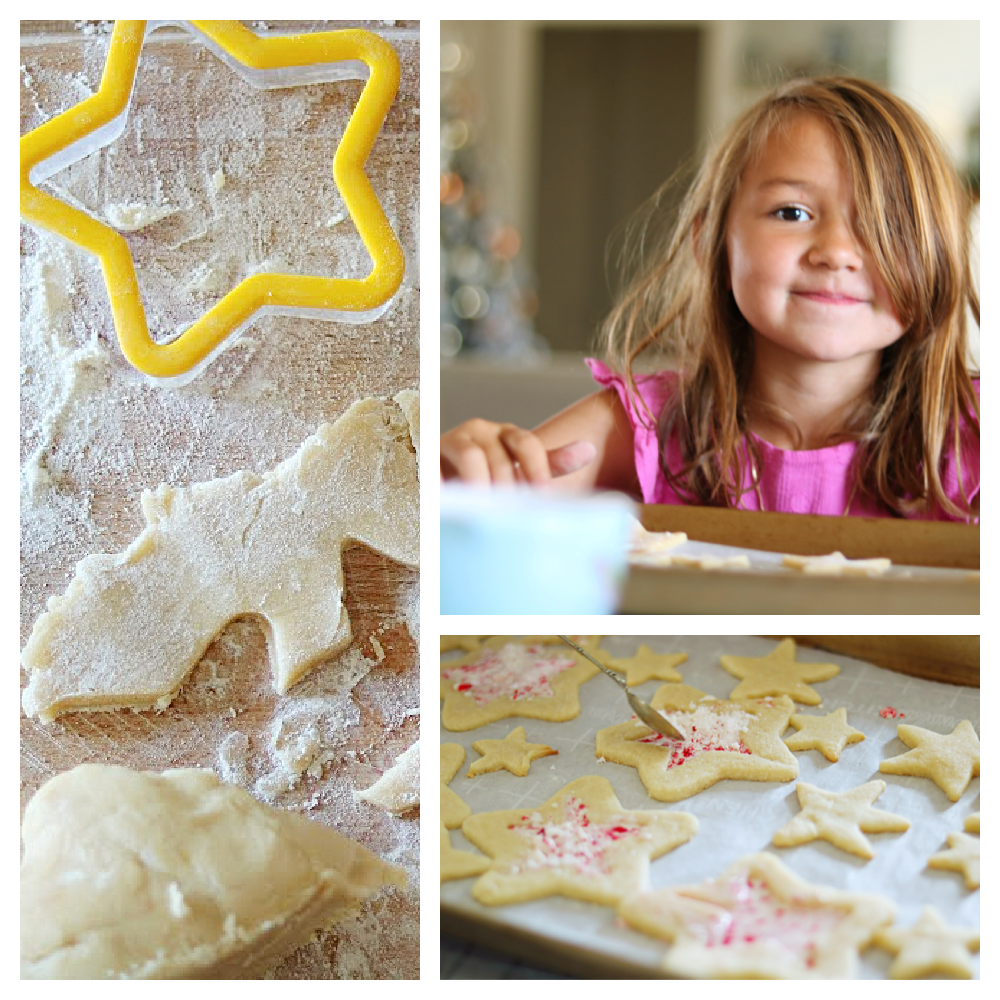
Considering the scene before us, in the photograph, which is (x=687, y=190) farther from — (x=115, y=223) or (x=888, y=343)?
(x=115, y=223)

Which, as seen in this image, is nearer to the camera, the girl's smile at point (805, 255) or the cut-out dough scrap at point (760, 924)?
the cut-out dough scrap at point (760, 924)

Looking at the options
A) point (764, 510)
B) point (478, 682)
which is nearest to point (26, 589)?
point (478, 682)

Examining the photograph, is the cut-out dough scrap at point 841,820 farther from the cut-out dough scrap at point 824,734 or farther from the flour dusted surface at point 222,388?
the flour dusted surface at point 222,388

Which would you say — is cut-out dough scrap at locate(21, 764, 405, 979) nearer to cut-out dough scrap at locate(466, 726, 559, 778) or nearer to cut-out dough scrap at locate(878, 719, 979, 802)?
cut-out dough scrap at locate(466, 726, 559, 778)

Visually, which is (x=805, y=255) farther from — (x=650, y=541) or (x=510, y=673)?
(x=510, y=673)

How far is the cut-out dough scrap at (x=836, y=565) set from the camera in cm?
56

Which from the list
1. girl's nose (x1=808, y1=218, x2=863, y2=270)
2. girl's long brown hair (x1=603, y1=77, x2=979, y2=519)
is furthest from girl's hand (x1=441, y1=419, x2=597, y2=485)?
girl's nose (x1=808, y1=218, x2=863, y2=270)

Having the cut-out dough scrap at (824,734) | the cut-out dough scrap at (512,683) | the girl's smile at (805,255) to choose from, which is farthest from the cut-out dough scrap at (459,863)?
the girl's smile at (805,255)

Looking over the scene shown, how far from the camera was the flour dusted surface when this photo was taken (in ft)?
1.74

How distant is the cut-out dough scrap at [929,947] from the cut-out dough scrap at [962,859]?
29mm

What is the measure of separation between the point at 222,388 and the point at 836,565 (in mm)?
381

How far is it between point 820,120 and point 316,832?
1.75 ft

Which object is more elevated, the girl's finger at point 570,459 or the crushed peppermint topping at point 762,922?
the girl's finger at point 570,459

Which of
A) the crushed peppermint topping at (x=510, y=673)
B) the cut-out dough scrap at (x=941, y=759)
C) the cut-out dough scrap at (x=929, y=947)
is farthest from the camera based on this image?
the crushed peppermint topping at (x=510, y=673)
